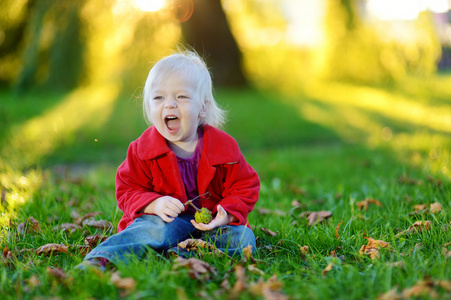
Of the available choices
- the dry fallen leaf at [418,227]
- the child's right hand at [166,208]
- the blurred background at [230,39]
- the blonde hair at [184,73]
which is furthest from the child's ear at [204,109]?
the blurred background at [230,39]

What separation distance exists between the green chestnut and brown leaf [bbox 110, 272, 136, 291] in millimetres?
588

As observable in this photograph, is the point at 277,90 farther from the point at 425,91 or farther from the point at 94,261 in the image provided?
the point at 94,261

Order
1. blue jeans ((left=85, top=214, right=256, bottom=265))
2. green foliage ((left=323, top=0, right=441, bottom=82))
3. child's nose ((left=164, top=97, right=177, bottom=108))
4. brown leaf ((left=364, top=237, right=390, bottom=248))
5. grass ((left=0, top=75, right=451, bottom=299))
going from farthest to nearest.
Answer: green foliage ((left=323, top=0, right=441, bottom=82)), child's nose ((left=164, top=97, right=177, bottom=108)), brown leaf ((left=364, top=237, right=390, bottom=248)), blue jeans ((left=85, top=214, right=256, bottom=265)), grass ((left=0, top=75, right=451, bottom=299))

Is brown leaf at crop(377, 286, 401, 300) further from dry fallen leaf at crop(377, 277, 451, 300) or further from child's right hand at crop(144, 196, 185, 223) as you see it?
child's right hand at crop(144, 196, 185, 223)

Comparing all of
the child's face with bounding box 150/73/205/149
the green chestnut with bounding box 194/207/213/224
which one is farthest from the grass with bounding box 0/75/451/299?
the child's face with bounding box 150/73/205/149

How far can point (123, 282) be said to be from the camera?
198cm

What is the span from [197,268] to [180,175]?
65 centimetres

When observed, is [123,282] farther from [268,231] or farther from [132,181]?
[268,231]

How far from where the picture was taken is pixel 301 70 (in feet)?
51.6

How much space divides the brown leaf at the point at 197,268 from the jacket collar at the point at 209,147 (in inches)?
25.0

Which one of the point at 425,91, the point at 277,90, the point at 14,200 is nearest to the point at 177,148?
the point at 14,200

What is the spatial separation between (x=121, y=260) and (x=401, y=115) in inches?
341

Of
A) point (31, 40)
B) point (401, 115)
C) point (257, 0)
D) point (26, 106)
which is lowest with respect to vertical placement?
point (401, 115)

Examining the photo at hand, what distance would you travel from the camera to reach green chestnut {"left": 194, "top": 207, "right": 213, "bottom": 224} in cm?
249
